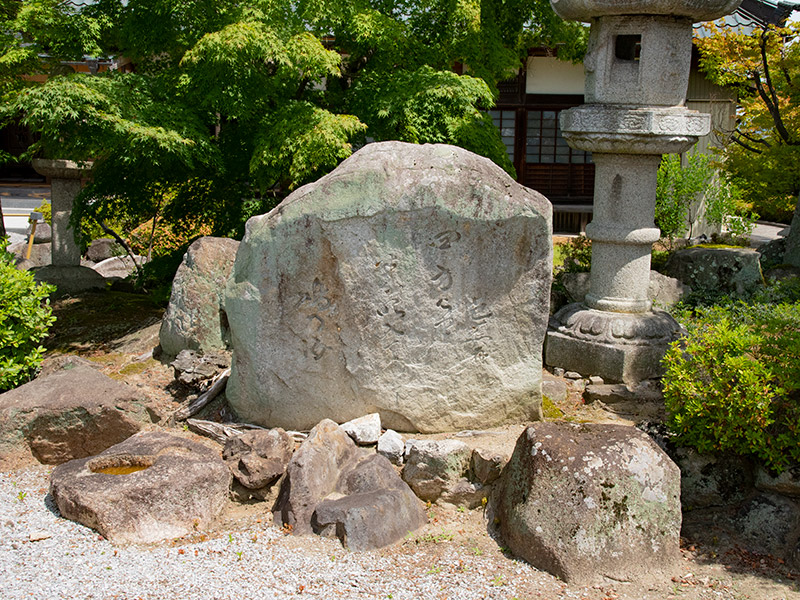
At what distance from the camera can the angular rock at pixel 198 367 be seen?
728cm

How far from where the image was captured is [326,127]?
26.2ft

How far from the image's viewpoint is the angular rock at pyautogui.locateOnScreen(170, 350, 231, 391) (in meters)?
7.28

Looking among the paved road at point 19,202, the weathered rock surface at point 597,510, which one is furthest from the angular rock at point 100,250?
the weathered rock surface at point 597,510

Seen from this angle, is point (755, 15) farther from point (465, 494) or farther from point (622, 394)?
point (465, 494)

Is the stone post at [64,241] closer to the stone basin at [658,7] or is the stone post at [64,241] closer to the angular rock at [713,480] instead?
the stone basin at [658,7]

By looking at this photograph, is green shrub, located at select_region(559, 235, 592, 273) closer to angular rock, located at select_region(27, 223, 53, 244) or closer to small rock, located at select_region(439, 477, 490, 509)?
small rock, located at select_region(439, 477, 490, 509)

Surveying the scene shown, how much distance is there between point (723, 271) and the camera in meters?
9.78

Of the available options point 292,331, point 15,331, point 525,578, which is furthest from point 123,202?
point 525,578

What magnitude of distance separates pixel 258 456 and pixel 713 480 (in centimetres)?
344

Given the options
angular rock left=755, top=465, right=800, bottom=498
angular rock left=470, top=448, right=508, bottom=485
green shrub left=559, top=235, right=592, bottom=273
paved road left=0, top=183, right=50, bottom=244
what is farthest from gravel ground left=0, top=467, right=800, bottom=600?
paved road left=0, top=183, right=50, bottom=244

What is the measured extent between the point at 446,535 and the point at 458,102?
5.13 m

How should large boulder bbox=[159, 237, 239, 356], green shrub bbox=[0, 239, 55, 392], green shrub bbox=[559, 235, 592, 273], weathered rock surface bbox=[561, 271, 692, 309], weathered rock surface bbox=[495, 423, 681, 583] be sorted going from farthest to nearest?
green shrub bbox=[559, 235, 592, 273]
weathered rock surface bbox=[561, 271, 692, 309]
large boulder bbox=[159, 237, 239, 356]
green shrub bbox=[0, 239, 55, 392]
weathered rock surface bbox=[495, 423, 681, 583]

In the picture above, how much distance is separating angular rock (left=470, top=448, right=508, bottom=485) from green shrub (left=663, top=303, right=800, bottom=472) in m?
1.34

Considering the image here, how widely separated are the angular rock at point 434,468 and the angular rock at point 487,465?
0.11 m
